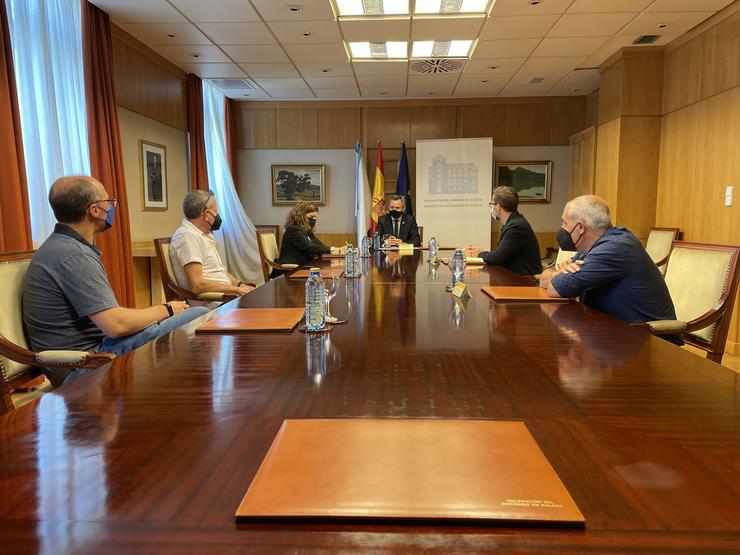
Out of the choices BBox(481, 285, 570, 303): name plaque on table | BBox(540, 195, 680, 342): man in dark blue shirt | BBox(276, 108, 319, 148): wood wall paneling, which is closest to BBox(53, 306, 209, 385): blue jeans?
BBox(481, 285, 570, 303): name plaque on table

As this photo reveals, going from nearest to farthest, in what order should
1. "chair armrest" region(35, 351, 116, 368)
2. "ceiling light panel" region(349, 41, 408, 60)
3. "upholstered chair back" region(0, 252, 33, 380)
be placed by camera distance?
"chair armrest" region(35, 351, 116, 368), "upholstered chair back" region(0, 252, 33, 380), "ceiling light panel" region(349, 41, 408, 60)

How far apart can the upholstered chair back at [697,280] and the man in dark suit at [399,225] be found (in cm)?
356

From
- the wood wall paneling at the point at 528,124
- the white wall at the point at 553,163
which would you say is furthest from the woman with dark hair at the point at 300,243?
the wood wall paneling at the point at 528,124

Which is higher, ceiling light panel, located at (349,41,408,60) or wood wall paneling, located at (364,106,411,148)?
ceiling light panel, located at (349,41,408,60)

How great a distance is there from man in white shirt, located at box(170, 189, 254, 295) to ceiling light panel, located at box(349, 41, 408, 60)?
2.99 metres

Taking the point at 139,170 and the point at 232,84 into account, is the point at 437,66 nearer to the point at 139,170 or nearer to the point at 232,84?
the point at 232,84

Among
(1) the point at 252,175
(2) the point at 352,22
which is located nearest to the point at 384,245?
(2) the point at 352,22

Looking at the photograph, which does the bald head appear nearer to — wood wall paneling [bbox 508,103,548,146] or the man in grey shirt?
the man in grey shirt

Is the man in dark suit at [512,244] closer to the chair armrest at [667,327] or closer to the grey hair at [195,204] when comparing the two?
the chair armrest at [667,327]

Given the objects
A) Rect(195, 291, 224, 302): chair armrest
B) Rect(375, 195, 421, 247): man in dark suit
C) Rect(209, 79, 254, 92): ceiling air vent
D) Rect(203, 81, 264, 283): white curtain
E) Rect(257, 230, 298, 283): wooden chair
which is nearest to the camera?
Rect(195, 291, 224, 302): chair armrest

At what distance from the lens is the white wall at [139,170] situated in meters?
5.32

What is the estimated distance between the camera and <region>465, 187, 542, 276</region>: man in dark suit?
385 cm

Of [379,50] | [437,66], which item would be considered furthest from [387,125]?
[379,50]

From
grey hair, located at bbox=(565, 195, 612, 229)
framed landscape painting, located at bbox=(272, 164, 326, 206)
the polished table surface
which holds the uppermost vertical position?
framed landscape painting, located at bbox=(272, 164, 326, 206)
